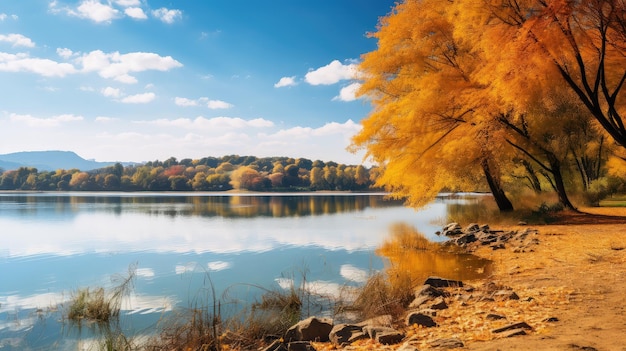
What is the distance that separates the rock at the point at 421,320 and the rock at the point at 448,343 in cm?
134

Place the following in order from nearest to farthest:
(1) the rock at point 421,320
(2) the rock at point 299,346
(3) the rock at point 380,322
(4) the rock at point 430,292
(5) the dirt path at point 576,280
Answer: (5) the dirt path at point 576,280 < (2) the rock at point 299,346 < (1) the rock at point 421,320 < (3) the rock at point 380,322 < (4) the rock at point 430,292

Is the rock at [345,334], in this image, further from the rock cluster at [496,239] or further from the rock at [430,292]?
the rock cluster at [496,239]

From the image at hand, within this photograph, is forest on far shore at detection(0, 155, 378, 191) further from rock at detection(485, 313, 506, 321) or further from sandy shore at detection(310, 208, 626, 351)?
rock at detection(485, 313, 506, 321)

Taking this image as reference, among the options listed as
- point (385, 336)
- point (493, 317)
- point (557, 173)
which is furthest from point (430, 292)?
point (557, 173)

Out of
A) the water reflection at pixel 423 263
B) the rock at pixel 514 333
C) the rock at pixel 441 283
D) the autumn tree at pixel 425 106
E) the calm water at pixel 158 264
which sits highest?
the autumn tree at pixel 425 106

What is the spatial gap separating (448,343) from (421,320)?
1.62 metres

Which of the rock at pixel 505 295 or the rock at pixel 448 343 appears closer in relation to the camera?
the rock at pixel 448 343

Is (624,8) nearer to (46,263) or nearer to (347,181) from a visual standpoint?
(46,263)

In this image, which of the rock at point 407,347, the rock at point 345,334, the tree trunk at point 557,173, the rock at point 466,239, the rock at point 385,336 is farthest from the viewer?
the tree trunk at point 557,173

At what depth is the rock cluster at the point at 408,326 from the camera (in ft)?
19.8

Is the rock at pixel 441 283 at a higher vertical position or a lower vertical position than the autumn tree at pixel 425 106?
lower

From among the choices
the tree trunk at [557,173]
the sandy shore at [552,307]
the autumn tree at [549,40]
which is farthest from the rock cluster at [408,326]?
the tree trunk at [557,173]

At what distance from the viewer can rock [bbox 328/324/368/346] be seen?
6844 millimetres

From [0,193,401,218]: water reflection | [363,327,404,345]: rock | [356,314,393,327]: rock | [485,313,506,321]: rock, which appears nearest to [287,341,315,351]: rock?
[363,327,404,345]: rock
